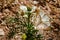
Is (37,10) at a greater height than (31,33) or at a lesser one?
greater

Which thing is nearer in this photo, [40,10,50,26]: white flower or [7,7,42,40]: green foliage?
[7,7,42,40]: green foliage

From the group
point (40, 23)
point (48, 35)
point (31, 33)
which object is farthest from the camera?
point (40, 23)

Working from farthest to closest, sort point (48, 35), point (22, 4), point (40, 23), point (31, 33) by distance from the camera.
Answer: point (22, 4), point (40, 23), point (48, 35), point (31, 33)

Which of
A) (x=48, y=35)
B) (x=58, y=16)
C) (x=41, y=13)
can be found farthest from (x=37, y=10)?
(x=48, y=35)

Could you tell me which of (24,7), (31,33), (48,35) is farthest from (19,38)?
(24,7)

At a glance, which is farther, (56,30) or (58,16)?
(58,16)

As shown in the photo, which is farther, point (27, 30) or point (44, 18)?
point (44, 18)

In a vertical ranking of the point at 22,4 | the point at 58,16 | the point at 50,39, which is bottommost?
the point at 50,39

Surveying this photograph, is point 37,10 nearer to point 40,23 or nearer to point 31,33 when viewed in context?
point 40,23

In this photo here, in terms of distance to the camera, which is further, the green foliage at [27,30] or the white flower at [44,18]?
the white flower at [44,18]
